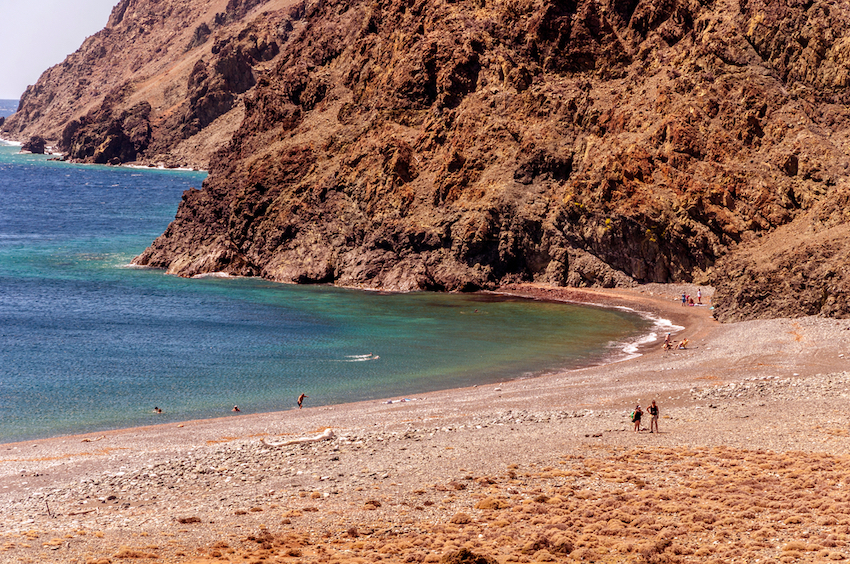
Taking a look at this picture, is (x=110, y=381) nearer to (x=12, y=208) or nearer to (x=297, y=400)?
(x=297, y=400)

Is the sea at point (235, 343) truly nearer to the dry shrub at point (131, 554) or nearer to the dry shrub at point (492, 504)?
the dry shrub at point (492, 504)

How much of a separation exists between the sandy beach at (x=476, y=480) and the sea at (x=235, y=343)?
4.51 m

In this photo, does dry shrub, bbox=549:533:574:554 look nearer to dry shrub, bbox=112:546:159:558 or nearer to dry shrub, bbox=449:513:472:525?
dry shrub, bbox=449:513:472:525

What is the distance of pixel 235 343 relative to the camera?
53.8 meters

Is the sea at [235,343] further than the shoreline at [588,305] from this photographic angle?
Yes

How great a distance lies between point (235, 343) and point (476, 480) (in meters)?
32.4

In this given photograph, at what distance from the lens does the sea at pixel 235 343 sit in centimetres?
4203

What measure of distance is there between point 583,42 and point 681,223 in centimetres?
2525

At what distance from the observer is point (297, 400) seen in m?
42.3

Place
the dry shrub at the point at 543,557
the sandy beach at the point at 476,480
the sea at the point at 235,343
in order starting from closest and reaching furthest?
the dry shrub at the point at 543,557
the sandy beach at the point at 476,480
the sea at the point at 235,343

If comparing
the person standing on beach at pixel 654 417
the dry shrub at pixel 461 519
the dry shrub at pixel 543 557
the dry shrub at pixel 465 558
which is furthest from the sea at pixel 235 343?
the dry shrub at pixel 465 558

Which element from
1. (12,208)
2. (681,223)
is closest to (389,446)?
(681,223)

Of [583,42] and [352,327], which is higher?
[583,42]

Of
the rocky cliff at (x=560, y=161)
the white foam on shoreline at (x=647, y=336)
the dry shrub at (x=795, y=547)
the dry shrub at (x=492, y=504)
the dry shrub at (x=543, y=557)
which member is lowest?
the dry shrub at (x=492, y=504)
